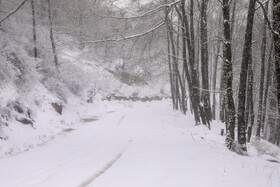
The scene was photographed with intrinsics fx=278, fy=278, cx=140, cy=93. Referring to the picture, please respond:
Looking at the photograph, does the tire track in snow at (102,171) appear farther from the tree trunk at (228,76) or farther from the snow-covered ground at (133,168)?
the tree trunk at (228,76)

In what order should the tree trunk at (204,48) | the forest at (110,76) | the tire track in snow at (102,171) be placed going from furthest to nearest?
the tree trunk at (204,48)
the forest at (110,76)
the tire track in snow at (102,171)

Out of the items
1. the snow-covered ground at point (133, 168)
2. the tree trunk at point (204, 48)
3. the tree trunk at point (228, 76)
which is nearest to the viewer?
the snow-covered ground at point (133, 168)

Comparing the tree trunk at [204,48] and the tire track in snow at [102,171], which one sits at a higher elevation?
the tree trunk at [204,48]

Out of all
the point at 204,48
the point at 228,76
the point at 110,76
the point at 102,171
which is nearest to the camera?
the point at 102,171

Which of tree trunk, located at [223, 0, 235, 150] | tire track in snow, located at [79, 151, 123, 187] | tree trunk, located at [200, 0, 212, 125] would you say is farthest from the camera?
tree trunk, located at [200, 0, 212, 125]

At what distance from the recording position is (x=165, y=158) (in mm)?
8547

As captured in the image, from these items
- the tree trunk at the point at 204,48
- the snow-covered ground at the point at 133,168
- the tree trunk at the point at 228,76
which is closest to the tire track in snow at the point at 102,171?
the snow-covered ground at the point at 133,168

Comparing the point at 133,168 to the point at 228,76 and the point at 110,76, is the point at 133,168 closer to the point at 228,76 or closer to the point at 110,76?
the point at 228,76

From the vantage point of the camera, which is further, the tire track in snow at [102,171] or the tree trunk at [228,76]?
the tree trunk at [228,76]

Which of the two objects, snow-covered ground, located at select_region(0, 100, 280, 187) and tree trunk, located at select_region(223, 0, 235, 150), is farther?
tree trunk, located at select_region(223, 0, 235, 150)

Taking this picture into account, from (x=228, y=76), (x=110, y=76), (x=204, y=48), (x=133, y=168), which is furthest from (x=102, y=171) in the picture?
(x=204, y=48)

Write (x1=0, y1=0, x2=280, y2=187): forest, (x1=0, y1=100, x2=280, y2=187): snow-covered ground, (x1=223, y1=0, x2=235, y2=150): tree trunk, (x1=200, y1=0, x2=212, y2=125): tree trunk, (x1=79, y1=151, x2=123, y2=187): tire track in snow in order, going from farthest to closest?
1. (x1=200, y1=0, x2=212, y2=125): tree trunk
2. (x1=223, y1=0, x2=235, y2=150): tree trunk
3. (x1=0, y1=0, x2=280, y2=187): forest
4. (x1=79, y1=151, x2=123, y2=187): tire track in snow
5. (x1=0, y1=100, x2=280, y2=187): snow-covered ground

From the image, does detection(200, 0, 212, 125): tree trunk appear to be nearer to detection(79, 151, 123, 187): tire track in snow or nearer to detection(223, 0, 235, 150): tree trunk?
detection(223, 0, 235, 150): tree trunk

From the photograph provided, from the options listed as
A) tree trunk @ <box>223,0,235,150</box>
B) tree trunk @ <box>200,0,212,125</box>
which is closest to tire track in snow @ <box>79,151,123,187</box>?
tree trunk @ <box>223,0,235,150</box>
